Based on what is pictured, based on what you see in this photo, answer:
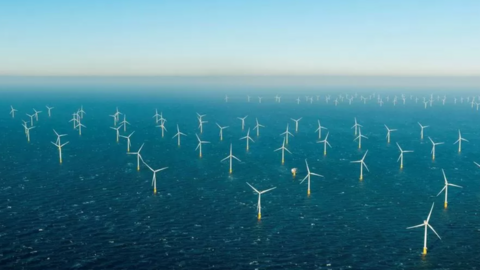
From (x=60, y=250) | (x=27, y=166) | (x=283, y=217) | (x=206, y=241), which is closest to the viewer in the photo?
(x=60, y=250)

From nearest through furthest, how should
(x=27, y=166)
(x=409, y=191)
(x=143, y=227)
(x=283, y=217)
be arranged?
(x=143, y=227), (x=283, y=217), (x=409, y=191), (x=27, y=166)

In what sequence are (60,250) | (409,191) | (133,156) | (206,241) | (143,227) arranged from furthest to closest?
(133,156) < (409,191) < (143,227) < (206,241) < (60,250)

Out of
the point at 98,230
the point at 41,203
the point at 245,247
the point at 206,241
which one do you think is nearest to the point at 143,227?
the point at 98,230

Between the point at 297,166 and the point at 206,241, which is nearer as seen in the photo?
the point at 206,241

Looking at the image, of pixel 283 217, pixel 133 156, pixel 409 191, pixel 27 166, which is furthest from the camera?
pixel 133 156

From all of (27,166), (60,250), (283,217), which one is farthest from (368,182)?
(27,166)

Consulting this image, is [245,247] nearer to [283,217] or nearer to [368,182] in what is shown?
[283,217]

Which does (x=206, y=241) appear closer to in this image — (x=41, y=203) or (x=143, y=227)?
(x=143, y=227)

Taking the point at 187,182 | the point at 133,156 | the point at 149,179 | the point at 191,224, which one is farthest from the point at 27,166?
the point at 191,224

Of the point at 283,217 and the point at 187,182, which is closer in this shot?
the point at 283,217
